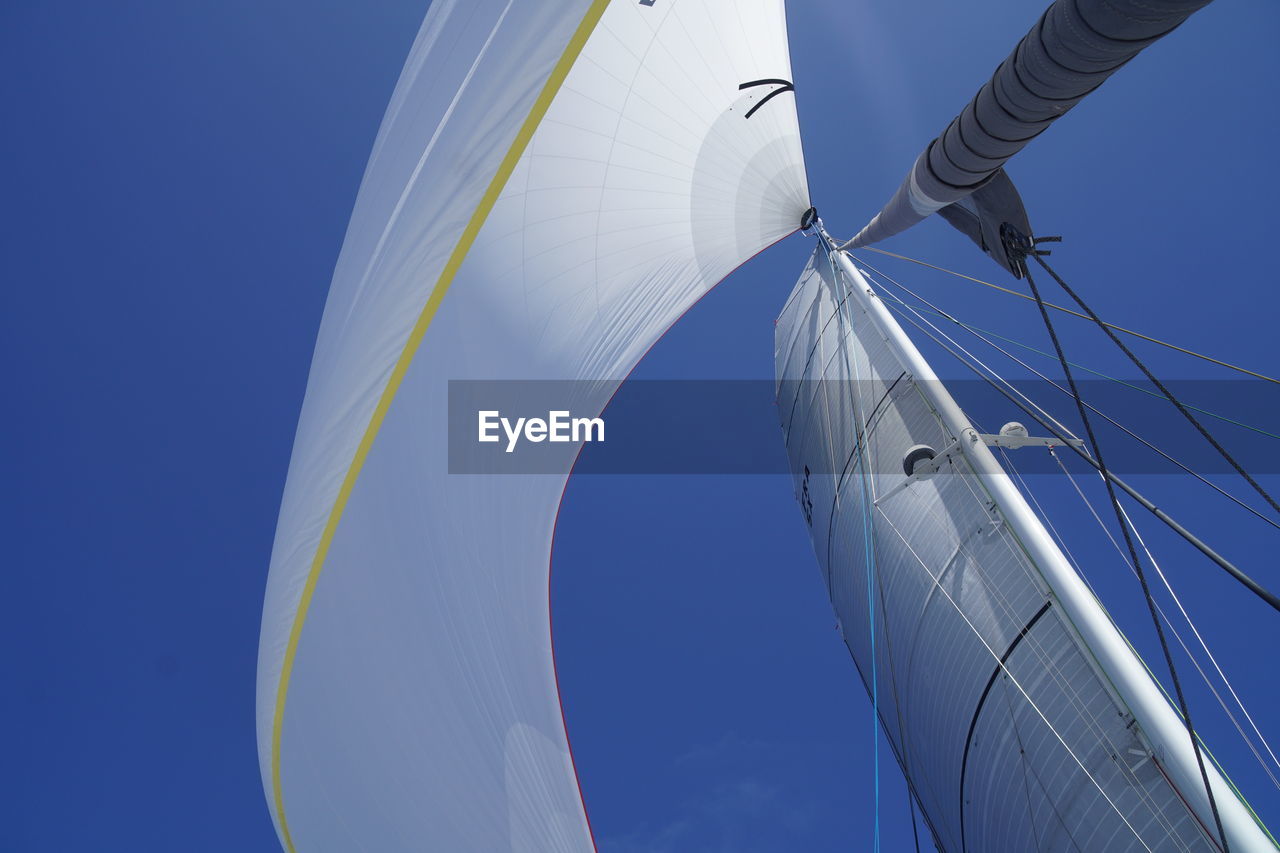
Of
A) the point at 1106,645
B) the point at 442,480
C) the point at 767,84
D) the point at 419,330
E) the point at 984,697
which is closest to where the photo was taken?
the point at 419,330

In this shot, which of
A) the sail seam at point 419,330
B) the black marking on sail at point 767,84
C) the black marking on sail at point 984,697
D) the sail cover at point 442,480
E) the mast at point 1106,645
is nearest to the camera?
the sail seam at point 419,330

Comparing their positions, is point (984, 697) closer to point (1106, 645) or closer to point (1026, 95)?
point (1106, 645)

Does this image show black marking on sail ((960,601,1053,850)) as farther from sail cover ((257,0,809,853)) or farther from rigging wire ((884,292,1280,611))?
sail cover ((257,0,809,853))

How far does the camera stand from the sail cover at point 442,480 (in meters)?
1.23

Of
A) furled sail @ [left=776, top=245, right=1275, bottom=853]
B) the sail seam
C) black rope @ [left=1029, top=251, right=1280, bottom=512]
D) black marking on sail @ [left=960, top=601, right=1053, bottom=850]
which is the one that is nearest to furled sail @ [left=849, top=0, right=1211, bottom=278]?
black rope @ [left=1029, top=251, right=1280, bottom=512]

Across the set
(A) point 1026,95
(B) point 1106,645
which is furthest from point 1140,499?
(A) point 1026,95

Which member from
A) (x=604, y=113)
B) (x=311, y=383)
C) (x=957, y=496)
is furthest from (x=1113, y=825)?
(x=604, y=113)

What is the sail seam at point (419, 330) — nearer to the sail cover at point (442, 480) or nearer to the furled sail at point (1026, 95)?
the sail cover at point (442, 480)

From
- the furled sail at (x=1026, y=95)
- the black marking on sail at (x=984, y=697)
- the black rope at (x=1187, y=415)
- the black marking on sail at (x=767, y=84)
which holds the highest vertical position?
the black marking on sail at (x=767, y=84)

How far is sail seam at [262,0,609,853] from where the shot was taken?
3.55 ft

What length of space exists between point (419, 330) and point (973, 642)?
273 cm

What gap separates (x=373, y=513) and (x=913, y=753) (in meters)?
3.33

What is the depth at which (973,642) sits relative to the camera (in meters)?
2.72

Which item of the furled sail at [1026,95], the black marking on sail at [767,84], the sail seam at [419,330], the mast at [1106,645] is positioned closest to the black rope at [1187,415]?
the furled sail at [1026,95]
